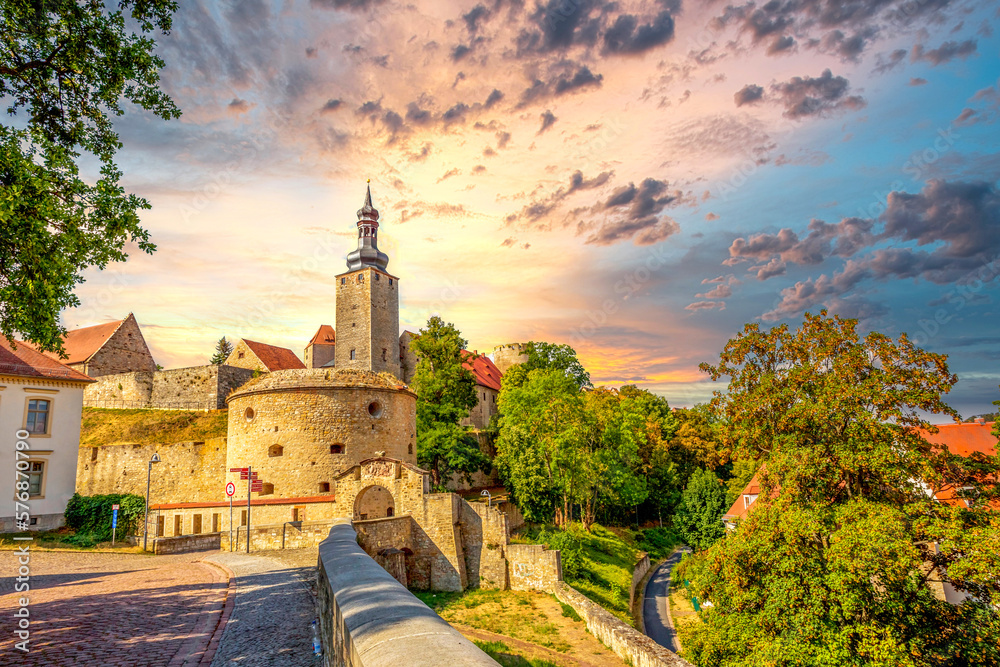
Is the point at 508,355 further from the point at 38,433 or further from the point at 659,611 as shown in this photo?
the point at 38,433

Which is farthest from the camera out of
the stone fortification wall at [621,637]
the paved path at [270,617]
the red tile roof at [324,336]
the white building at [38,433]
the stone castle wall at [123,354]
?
the red tile roof at [324,336]

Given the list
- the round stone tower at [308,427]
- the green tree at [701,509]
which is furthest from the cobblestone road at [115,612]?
the green tree at [701,509]

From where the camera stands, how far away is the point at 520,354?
2960 inches

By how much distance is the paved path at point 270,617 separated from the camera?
7111 millimetres

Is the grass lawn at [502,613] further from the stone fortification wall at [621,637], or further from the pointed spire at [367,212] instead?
the pointed spire at [367,212]

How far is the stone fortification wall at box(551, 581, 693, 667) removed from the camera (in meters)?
16.7

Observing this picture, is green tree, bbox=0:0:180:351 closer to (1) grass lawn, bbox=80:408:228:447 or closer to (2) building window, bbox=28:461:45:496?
(2) building window, bbox=28:461:45:496

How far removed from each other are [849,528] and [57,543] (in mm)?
24622

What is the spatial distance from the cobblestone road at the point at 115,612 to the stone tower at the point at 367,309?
131ft

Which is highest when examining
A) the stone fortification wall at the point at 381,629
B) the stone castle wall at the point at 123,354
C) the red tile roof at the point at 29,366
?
the stone castle wall at the point at 123,354

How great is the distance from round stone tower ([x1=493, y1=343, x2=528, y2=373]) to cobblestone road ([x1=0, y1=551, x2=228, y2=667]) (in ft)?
202

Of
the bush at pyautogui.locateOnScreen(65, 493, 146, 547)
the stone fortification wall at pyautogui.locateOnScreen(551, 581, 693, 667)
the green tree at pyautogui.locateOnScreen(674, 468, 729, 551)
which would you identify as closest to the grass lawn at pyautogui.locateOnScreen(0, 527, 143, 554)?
the bush at pyautogui.locateOnScreen(65, 493, 146, 547)

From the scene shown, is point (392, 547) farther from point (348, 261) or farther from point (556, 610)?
point (348, 261)

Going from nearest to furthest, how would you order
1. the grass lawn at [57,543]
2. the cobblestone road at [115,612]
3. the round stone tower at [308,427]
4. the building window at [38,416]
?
the cobblestone road at [115,612] < the grass lawn at [57,543] < the building window at [38,416] < the round stone tower at [308,427]
